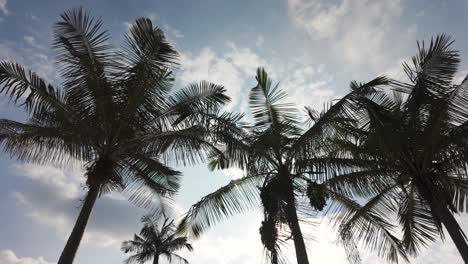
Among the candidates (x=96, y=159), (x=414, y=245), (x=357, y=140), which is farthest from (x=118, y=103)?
(x=414, y=245)

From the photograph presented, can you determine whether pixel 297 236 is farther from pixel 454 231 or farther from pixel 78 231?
pixel 78 231

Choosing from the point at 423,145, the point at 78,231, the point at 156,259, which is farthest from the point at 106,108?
the point at 156,259

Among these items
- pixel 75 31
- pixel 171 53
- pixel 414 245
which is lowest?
pixel 414 245

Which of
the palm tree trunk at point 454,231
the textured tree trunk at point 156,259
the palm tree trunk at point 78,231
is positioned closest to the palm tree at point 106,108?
the palm tree trunk at point 78,231

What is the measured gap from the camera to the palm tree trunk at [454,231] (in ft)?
23.3

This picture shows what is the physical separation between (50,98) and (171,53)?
11.4 feet

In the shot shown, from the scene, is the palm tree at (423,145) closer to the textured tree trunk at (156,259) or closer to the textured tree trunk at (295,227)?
the textured tree trunk at (295,227)

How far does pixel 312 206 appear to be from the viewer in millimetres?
8641

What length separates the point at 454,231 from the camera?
24.1 ft

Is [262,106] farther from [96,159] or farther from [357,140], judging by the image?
[96,159]

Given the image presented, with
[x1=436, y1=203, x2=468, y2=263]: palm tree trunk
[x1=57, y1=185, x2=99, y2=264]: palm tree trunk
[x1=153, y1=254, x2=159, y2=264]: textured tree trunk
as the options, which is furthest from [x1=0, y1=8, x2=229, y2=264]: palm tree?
[x1=153, y1=254, x2=159, y2=264]: textured tree trunk

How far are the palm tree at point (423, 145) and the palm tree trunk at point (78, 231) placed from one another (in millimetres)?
6895

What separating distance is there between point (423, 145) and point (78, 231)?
8.83 metres

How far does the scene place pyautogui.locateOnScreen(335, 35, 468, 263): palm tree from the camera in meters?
7.46
